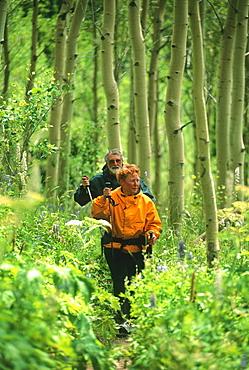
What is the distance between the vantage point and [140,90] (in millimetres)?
11680

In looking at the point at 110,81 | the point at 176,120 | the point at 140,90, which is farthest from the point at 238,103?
the point at 110,81

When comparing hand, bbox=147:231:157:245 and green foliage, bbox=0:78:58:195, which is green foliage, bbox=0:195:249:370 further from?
green foliage, bbox=0:78:58:195

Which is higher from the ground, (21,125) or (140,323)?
(21,125)

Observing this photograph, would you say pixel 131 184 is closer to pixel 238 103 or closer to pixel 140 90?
pixel 140 90

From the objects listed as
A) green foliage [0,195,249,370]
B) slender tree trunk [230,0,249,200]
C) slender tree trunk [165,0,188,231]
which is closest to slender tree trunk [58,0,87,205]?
slender tree trunk [165,0,188,231]

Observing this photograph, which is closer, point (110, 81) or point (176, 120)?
point (176, 120)

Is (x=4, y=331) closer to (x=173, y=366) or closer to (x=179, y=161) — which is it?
(x=173, y=366)

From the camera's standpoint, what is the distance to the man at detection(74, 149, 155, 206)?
313 inches

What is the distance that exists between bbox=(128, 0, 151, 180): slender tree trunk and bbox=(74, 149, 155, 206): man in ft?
10.8

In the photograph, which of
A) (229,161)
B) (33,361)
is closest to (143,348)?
(33,361)

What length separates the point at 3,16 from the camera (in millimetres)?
8281

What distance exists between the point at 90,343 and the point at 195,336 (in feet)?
2.07

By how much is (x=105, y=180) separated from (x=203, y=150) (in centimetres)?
144

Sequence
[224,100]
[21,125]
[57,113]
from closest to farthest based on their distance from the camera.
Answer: [21,125], [224,100], [57,113]
